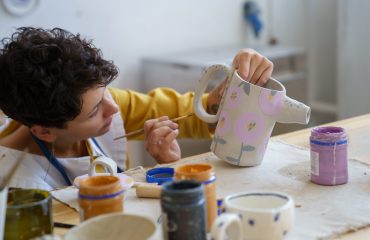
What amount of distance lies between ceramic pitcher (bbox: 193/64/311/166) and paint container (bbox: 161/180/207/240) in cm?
38

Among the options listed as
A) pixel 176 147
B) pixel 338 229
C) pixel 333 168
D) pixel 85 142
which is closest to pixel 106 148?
pixel 85 142

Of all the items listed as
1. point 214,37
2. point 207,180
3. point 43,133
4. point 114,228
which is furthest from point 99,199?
point 214,37

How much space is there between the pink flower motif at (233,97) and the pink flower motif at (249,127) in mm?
27

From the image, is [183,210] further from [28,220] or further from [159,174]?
[159,174]

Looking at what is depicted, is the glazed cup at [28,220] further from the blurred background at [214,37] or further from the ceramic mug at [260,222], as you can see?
the blurred background at [214,37]

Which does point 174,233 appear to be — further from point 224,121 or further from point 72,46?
point 72,46

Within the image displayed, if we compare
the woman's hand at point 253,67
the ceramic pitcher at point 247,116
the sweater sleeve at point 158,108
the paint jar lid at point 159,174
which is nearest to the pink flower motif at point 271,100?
the ceramic pitcher at point 247,116

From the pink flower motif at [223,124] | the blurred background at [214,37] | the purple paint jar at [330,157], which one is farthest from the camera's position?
the blurred background at [214,37]

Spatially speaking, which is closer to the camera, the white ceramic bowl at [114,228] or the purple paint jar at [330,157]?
the white ceramic bowl at [114,228]

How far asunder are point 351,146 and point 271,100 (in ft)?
0.97

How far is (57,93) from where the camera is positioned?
1211 millimetres

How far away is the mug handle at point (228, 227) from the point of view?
70cm

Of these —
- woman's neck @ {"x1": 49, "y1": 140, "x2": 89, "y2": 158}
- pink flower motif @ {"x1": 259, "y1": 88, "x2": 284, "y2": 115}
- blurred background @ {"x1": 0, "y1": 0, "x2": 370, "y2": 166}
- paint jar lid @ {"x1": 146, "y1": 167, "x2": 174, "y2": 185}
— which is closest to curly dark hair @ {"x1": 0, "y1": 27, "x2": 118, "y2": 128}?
woman's neck @ {"x1": 49, "y1": 140, "x2": 89, "y2": 158}

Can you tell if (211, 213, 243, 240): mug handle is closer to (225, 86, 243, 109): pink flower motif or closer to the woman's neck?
(225, 86, 243, 109): pink flower motif
